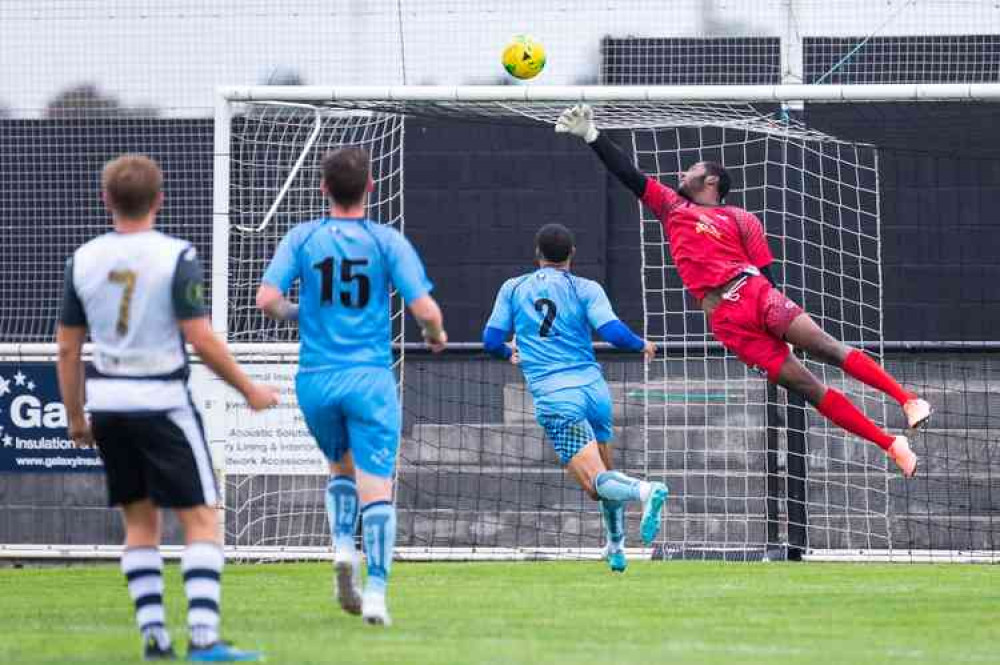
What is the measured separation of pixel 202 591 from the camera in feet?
20.8

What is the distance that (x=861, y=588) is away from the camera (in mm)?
10297

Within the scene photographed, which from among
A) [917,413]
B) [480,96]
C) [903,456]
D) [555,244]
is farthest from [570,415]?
[480,96]

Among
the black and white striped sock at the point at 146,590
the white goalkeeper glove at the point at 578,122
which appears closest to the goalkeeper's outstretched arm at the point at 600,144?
the white goalkeeper glove at the point at 578,122

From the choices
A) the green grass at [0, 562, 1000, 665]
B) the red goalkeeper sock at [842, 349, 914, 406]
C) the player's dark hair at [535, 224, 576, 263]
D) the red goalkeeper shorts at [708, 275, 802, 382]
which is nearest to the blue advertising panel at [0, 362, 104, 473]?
the green grass at [0, 562, 1000, 665]

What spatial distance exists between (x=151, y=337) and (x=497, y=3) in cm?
1158

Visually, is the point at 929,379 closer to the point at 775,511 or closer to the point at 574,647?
the point at 775,511

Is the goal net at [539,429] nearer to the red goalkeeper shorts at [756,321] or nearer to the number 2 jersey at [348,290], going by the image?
the red goalkeeper shorts at [756,321]

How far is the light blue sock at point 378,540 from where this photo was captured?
764cm

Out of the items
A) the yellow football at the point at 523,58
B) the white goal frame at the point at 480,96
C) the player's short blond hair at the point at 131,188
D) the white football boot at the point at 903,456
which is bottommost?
the white football boot at the point at 903,456

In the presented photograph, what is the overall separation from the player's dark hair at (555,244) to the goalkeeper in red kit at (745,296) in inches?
24.9

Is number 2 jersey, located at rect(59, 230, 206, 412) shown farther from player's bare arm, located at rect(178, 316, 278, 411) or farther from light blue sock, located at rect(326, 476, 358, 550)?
light blue sock, located at rect(326, 476, 358, 550)

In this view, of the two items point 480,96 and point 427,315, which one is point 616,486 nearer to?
point 480,96

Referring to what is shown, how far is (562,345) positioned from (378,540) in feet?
12.9

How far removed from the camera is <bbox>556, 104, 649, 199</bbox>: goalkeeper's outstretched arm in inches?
415
